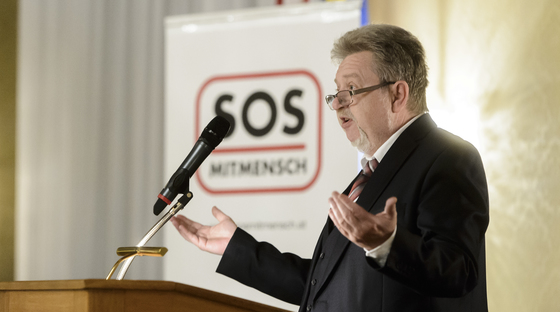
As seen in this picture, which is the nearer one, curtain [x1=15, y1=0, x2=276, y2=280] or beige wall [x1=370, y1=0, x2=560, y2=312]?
beige wall [x1=370, y1=0, x2=560, y2=312]

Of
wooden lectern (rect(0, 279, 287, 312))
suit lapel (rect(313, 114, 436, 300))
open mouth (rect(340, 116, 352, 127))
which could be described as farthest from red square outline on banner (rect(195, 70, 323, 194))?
wooden lectern (rect(0, 279, 287, 312))

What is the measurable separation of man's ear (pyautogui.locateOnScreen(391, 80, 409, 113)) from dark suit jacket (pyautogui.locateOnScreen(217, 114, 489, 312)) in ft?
0.36

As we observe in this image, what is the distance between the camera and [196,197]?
3.73m

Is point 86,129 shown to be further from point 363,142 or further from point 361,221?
point 361,221

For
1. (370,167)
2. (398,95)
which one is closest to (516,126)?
(398,95)

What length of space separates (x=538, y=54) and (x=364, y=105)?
872 millimetres

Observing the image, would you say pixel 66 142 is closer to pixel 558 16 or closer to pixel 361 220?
pixel 558 16

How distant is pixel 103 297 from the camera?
1320 mm

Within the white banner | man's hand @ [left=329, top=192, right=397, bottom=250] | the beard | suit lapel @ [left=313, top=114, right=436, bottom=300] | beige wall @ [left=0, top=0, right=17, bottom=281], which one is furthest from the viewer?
beige wall @ [left=0, top=0, right=17, bottom=281]

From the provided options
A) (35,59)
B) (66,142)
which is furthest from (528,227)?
(35,59)

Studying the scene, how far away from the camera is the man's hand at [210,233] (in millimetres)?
1954

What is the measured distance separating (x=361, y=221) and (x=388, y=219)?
0.06 m

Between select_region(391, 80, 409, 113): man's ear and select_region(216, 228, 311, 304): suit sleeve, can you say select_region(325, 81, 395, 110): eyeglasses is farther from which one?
select_region(216, 228, 311, 304): suit sleeve

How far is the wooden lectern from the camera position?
1.31 m
